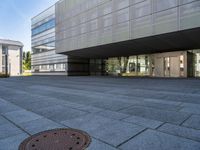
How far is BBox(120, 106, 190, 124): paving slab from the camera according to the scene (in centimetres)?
418

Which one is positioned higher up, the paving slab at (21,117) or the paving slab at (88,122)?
the paving slab at (88,122)

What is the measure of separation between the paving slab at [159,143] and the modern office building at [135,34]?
45.5ft

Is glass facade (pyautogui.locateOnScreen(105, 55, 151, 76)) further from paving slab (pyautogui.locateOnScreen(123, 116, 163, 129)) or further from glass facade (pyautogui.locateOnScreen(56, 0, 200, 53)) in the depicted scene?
paving slab (pyautogui.locateOnScreen(123, 116, 163, 129))

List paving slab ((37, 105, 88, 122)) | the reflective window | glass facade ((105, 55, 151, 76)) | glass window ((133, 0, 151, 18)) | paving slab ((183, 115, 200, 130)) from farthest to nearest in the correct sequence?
the reflective window, glass facade ((105, 55, 151, 76)), glass window ((133, 0, 151, 18)), paving slab ((37, 105, 88, 122)), paving slab ((183, 115, 200, 130))

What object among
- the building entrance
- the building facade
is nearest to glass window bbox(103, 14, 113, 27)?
the building entrance

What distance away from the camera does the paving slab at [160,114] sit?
4.18m

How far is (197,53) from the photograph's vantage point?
24375 millimetres

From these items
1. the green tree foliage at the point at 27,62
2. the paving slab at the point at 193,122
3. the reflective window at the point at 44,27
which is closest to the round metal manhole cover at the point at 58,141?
the paving slab at the point at 193,122

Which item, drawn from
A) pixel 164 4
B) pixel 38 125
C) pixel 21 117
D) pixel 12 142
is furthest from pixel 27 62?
pixel 12 142

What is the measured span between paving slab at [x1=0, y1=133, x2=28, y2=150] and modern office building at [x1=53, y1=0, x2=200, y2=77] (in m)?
15.3

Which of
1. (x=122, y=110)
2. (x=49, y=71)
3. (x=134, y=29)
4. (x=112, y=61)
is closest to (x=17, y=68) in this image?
(x=49, y=71)

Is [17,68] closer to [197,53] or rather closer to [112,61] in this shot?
[112,61]

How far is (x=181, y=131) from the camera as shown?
339cm

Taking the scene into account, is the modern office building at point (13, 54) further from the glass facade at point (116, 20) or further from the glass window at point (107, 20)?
the glass window at point (107, 20)
